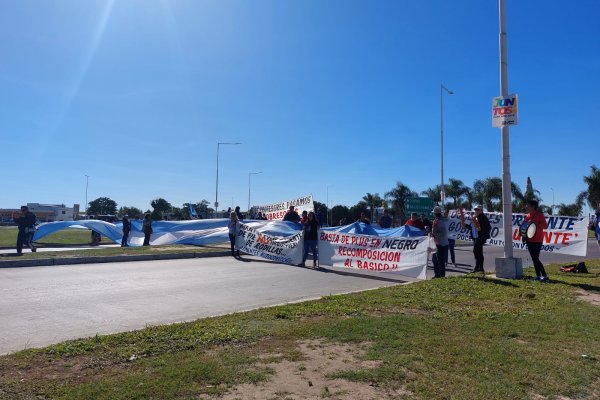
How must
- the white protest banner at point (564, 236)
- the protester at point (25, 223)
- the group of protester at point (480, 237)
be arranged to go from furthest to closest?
the protester at point (25, 223) → the white protest banner at point (564, 236) → the group of protester at point (480, 237)

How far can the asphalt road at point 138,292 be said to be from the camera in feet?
22.9

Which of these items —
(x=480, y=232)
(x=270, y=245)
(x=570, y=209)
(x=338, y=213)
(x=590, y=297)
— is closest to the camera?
(x=590, y=297)

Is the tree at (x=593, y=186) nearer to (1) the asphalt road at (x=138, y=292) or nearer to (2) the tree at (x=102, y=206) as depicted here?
(1) the asphalt road at (x=138, y=292)

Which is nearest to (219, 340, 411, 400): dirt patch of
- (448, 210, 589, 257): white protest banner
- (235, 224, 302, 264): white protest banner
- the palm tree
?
(235, 224, 302, 264): white protest banner

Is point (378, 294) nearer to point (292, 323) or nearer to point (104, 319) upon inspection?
point (292, 323)

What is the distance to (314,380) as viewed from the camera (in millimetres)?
4332

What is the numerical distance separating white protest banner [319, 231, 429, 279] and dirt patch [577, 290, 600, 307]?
3657mm

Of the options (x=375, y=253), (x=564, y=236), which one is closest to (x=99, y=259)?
(x=375, y=253)

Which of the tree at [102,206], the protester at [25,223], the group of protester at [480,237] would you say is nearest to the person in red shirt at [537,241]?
the group of protester at [480,237]

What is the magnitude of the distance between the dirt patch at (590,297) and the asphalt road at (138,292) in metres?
3.98

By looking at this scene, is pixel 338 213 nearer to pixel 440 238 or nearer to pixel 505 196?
pixel 440 238

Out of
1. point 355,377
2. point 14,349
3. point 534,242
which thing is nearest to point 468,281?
point 534,242

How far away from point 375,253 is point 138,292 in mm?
6431

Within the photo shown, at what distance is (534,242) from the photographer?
10867mm
